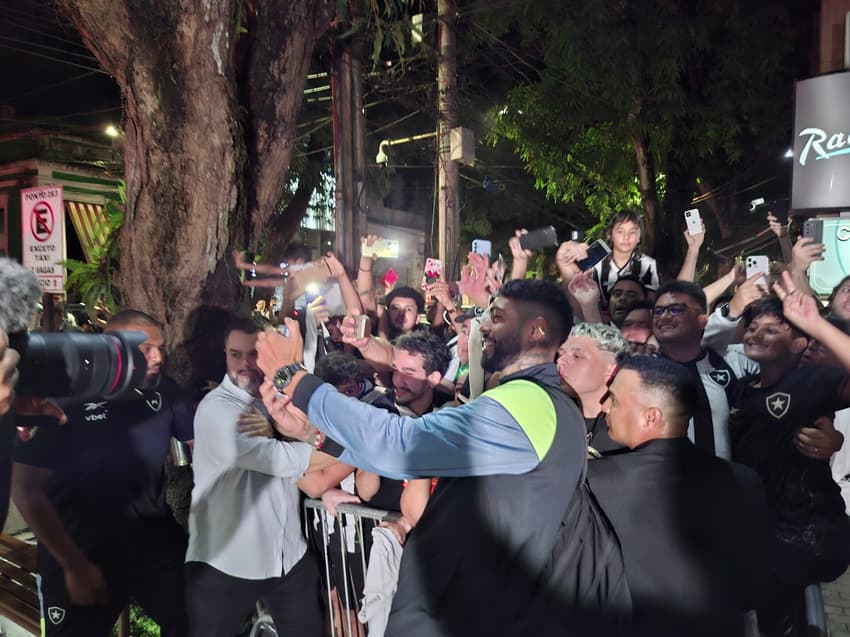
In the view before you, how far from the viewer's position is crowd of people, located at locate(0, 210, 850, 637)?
216cm

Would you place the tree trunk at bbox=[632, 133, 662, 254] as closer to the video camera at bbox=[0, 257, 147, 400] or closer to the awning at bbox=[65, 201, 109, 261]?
the video camera at bbox=[0, 257, 147, 400]

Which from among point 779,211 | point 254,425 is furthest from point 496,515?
point 779,211

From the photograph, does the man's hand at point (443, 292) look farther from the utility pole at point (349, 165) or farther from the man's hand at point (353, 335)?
the utility pole at point (349, 165)

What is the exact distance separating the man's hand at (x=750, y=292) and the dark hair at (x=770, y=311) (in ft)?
0.49

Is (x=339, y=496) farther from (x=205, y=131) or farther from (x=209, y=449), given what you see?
(x=205, y=131)

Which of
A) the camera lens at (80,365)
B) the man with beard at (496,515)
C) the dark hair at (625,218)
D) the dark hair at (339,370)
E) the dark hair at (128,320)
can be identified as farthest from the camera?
the dark hair at (625,218)

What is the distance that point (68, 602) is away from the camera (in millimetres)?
3002

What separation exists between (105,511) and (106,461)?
0.78 feet

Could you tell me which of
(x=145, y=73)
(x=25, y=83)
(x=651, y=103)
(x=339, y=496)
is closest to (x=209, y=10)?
(x=145, y=73)

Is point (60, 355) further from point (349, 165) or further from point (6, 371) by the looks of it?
point (349, 165)

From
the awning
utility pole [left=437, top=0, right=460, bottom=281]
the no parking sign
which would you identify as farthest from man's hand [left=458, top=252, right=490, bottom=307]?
the awning

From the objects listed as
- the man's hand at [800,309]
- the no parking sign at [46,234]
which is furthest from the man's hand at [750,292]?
the no parking sign at [46,234]

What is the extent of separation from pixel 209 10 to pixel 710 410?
11.2 ft

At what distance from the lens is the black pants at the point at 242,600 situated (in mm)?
2953
